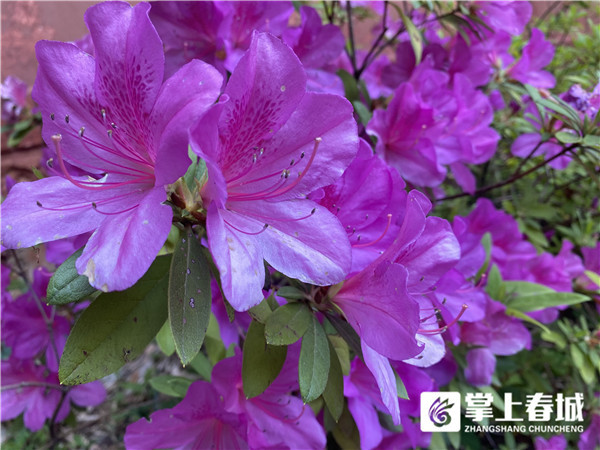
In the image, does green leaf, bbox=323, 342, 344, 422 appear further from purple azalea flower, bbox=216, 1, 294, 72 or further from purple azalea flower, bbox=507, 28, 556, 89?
purple azalea flower, bbox=507, 28, 556, 89

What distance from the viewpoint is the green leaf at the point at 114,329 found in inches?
22.7

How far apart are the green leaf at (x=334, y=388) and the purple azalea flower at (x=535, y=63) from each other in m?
1.18

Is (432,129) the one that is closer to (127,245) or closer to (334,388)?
(334,388)

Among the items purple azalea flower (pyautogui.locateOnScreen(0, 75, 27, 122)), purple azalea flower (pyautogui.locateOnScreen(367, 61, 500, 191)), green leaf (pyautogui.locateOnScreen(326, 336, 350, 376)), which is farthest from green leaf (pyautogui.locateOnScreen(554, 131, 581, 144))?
purple azalea flower (pyautogui.locateOnScreen(0, 75, 27, 122))

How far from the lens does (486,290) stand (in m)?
1.19

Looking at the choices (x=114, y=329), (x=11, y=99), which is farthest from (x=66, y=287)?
(x=11, y=99)

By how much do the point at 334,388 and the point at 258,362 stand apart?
0.13 meters

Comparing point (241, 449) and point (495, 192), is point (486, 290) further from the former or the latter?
point (495, 192)

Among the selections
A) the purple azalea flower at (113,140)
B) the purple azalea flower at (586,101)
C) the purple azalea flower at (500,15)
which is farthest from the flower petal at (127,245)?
the purple azalea flower at (500,15)

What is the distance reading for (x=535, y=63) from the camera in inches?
59.6

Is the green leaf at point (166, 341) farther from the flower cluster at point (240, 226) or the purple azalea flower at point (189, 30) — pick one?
the purple azalea flower at point (189, 30)

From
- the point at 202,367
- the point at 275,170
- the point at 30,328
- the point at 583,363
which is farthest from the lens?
the point at 583,363

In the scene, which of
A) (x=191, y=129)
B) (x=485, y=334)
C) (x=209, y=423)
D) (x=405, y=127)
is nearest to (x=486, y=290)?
(x=485, y=334)

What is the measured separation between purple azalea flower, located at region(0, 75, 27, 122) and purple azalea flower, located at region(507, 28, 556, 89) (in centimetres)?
167
